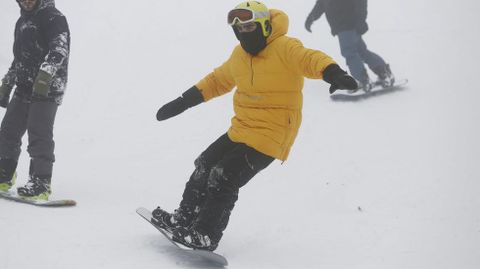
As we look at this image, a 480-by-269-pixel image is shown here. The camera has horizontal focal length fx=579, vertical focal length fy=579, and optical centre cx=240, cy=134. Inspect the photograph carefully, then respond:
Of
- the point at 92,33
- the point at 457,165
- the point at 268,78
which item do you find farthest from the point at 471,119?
the point at 92,33

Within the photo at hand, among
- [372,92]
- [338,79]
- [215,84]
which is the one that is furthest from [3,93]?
[372,92]

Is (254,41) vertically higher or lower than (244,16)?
lower

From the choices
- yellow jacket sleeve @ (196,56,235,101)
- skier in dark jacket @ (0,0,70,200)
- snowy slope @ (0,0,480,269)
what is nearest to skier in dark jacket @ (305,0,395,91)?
snowy slope @ (0,0,480,269)

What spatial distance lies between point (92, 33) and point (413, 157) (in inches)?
318

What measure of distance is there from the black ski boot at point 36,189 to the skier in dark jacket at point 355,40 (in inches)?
195

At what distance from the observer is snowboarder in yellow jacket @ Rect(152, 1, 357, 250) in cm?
392

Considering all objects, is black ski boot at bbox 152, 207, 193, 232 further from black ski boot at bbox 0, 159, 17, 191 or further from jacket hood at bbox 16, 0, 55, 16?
jacket hood at bbox 16, 0, 55, 16

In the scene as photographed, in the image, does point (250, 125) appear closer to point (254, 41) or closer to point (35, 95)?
point (254, 41)

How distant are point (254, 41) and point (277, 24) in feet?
0.75

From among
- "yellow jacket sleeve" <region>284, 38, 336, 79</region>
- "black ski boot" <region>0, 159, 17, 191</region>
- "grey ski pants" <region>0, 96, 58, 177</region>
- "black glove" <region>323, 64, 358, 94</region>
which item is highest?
"yellow jacket sleeve" <region>284, 38, 336, 79</region>

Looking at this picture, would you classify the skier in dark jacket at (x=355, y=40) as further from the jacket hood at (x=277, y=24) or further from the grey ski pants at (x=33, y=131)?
the grey ski pants at (x=33, y=131)

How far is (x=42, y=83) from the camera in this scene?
4.70m

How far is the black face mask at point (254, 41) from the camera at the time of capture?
4145mm

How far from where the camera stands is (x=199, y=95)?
458 centimetres
